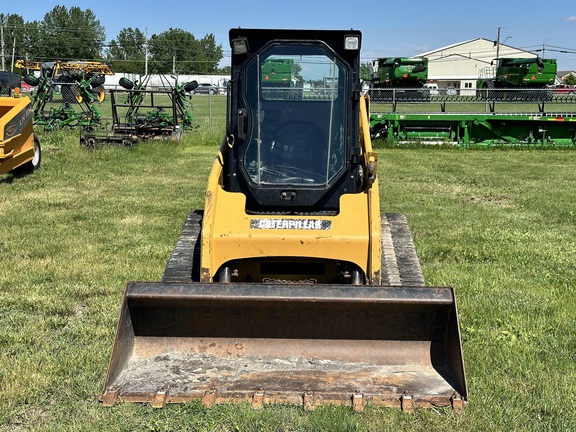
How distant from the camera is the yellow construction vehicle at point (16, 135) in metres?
10.8

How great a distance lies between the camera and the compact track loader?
12.8 ft

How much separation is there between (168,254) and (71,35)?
112 m

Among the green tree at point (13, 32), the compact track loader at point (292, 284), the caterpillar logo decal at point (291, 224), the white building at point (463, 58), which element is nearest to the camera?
the compact track loader at point (292, 284)

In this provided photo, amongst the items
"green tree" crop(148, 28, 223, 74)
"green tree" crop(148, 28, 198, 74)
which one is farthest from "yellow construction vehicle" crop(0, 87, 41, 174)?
"green tree" crop(148, 28, 198, 74)

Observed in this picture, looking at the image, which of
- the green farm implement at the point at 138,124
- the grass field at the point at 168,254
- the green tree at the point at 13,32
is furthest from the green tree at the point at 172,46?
the grass field at the point at 168,254

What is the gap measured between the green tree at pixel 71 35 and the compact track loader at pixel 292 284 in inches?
4012

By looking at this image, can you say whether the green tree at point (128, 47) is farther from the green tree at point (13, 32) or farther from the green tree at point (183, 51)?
the green tree at point (13, 32)

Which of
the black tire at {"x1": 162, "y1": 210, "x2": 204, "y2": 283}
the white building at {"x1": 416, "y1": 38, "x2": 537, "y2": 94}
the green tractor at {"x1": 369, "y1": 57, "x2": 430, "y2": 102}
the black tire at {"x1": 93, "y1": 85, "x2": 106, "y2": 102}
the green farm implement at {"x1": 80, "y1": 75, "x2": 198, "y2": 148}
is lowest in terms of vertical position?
the black tire at {"x1": 162, "y1": 210, "x2": 204, "y2": 283}

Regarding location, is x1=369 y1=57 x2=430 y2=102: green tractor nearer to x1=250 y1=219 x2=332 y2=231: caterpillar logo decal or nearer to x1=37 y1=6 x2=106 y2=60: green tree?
x1=250 y1=219 x2=332 y2=231: caterpillar logo decal

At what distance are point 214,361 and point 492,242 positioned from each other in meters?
4.63

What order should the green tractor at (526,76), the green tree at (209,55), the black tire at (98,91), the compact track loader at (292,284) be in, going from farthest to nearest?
the green tree at (209,55)
the green tractor at (526,76)
the black tire at (98,91)
the compact track loader at (292,284)

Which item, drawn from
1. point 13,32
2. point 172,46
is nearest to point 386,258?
point 13,32

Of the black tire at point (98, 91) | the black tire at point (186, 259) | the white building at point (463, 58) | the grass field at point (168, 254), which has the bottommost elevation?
the grass field at point (168, 254)

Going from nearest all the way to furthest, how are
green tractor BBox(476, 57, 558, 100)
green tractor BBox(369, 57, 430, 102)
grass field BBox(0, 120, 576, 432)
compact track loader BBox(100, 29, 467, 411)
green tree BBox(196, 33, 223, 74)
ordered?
grass field BBox(0, 120, 576, 432) < compact track loader BBox(100, 29, 467, 411) < green tractor BBox(476, 57, 558, 100) < green tractor BBox(369, 57, 430, 102) < green tree BBox(196, 33, 223, 74)
